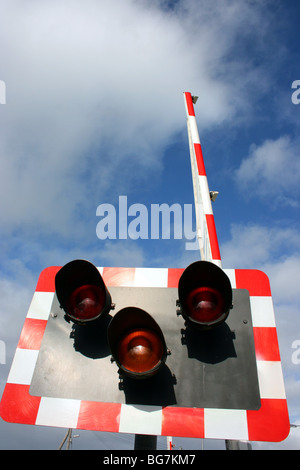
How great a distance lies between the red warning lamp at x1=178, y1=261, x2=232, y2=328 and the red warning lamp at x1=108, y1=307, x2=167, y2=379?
0.24 m

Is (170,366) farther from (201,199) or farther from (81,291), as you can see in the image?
(201,199)

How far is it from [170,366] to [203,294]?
1.73 feet

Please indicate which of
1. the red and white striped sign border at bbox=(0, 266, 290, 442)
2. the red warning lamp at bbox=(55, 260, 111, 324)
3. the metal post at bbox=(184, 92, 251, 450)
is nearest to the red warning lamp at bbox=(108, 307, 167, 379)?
the red warning lamp at bbox=(55, 260, 111, 324)

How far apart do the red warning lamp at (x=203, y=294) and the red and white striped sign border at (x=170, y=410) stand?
0.44 m

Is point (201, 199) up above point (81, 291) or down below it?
above

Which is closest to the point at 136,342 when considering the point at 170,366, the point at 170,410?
the point at 170,366

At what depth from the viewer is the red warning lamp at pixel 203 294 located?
6.38ft

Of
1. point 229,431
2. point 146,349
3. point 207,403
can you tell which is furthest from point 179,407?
point 146,349

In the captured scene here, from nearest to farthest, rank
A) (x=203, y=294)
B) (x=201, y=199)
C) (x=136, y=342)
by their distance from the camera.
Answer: (x=136, y=342), (x=203, y=294), (x=201, y=199)

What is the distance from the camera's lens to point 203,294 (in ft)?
6.64

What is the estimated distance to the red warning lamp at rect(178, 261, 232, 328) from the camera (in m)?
1.94

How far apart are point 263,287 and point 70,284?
1467mm

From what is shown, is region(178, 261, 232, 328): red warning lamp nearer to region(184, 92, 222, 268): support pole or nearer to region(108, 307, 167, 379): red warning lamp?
region(108, 307, 167, 379): red warning lamp

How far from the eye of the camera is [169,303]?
2.35 m
